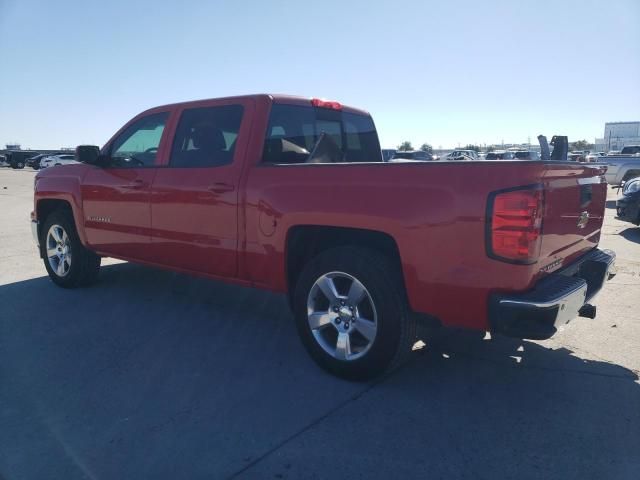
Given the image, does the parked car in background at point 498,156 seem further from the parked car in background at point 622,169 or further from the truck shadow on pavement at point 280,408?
the truck shadow on pavement at point 280,408

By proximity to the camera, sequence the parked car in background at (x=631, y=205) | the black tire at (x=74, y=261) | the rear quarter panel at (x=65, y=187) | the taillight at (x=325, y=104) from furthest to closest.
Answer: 1. the parked car in background at (x=631, y=205)
2. the black tire at (x=74, y=261)
3. the rear quarter panel at (x=65, y=187)
4. the taillight at (x=325, y=104)

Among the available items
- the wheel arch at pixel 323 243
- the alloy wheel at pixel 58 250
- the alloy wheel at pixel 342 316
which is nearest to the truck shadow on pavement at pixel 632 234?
the wheel arch at pixel 323 243

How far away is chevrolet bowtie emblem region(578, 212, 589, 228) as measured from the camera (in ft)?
10.8

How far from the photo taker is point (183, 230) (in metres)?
4.36

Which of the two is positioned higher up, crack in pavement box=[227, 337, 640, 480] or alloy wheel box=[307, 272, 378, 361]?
alloy wheel box=[307, 272, 378, 361]

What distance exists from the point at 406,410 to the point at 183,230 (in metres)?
2.38

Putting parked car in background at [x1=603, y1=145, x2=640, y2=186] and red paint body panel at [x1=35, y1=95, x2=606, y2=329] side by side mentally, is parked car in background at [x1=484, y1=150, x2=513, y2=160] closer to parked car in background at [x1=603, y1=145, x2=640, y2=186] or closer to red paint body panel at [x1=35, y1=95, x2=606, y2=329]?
parked car in background at [x1=603, y1=145, x2=640, y2=186]

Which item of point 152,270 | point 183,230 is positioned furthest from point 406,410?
point 152,270

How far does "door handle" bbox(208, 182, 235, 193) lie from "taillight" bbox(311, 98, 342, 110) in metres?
1.18

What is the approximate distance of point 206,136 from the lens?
4383 millimetres

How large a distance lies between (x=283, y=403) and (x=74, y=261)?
3.56 metres

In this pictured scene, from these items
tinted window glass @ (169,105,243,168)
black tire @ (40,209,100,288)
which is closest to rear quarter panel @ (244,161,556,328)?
tinted window glass @ (169,105,243,168)

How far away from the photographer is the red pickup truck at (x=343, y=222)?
2.71m

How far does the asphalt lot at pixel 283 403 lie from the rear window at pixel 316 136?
59.3 inches
